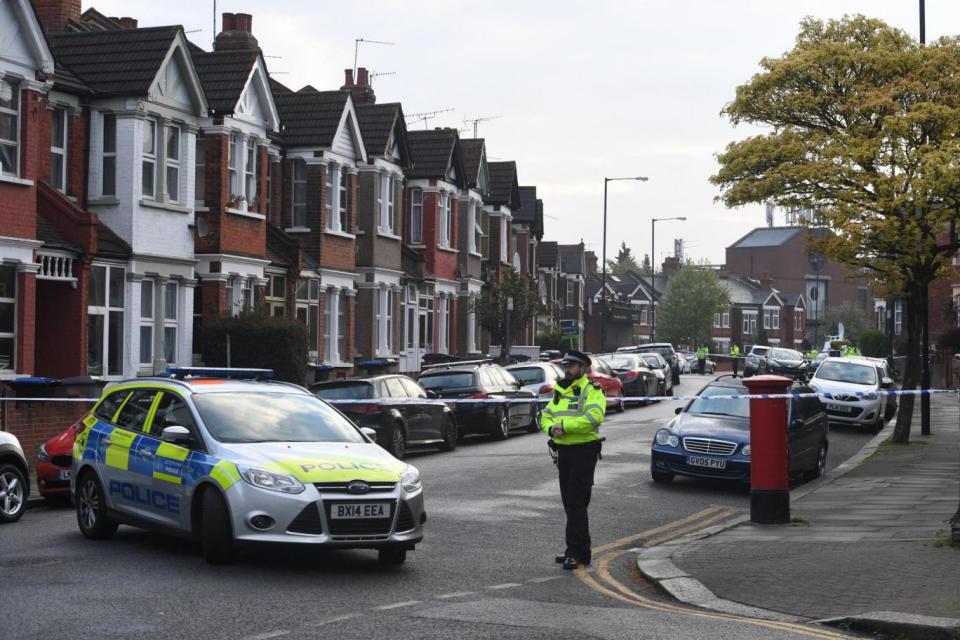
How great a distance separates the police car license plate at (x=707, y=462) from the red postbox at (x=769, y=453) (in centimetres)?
388

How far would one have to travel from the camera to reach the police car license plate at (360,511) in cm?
1020

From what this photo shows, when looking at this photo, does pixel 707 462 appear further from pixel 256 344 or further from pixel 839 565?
pixel 256 344

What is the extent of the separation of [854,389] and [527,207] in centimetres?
3643

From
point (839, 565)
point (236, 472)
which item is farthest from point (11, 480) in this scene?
point (839, 565)

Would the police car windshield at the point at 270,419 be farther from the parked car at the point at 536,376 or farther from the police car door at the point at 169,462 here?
the parked car at the point at 536,376

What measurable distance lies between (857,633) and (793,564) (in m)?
2.49

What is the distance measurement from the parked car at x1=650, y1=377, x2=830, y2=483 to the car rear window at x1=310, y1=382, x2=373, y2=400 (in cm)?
540

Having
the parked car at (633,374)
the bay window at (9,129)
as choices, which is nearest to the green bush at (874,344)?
the parked car at (633,374)

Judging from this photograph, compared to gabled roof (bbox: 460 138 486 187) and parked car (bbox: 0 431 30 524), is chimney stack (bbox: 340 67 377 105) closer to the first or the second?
gabled roof (bbox: 460 138 486 187)

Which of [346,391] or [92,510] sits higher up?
[346,391]

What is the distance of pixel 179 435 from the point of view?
10.9m

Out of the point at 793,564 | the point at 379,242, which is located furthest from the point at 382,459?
the point at 379,242

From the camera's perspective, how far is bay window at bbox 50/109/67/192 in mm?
25031

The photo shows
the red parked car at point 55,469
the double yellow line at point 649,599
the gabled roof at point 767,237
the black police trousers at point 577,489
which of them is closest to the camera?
the double yellow line at point 649,599
